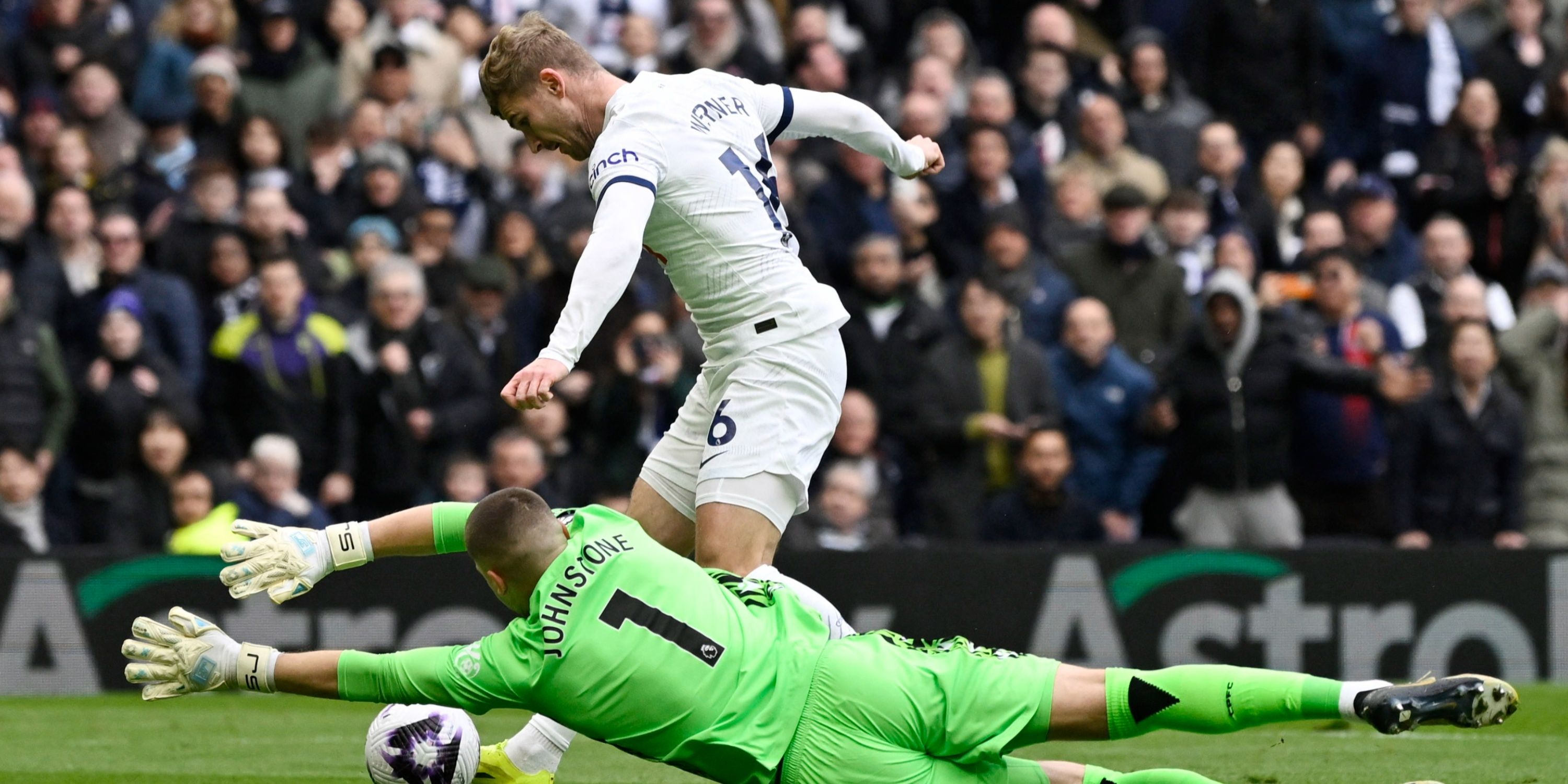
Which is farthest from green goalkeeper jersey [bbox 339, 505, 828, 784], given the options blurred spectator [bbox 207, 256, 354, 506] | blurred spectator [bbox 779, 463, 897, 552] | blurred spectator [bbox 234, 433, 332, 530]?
blurred spectator [bbox 207, 256, 354, 506]

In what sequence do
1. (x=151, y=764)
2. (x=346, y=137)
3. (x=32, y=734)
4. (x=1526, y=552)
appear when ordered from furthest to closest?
1. (x=346, y=137)
2. (x=1526, y=552)
3. (x=32, y=734)
4. (x=151, y=764)

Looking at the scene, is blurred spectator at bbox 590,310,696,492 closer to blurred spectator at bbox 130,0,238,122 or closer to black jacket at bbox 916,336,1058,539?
black jacket at bbox 916,336,1058,539

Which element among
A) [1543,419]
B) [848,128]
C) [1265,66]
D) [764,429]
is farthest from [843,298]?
[764,429]

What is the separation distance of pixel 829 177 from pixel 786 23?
2516 millimetres

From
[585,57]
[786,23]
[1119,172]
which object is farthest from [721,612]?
[786,23]

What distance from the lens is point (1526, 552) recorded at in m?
12.3

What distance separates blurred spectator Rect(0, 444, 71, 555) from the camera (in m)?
11.7

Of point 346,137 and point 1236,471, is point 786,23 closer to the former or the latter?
point 346,137

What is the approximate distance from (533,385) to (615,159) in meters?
0.91

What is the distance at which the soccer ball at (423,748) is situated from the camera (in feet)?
22.6

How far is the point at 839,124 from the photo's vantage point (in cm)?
738

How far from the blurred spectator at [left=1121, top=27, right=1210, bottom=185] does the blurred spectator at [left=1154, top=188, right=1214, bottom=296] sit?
1144 millimetres

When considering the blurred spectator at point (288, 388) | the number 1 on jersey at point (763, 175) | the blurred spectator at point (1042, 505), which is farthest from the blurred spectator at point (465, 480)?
the number 1 on jersey at point (763, 175)

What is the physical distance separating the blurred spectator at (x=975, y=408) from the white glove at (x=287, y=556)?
599 cm
